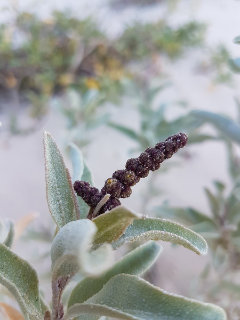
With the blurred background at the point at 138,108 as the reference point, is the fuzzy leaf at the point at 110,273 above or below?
below

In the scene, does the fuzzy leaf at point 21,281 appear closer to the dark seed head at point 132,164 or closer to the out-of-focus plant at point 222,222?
the dark seed head at point 132,164

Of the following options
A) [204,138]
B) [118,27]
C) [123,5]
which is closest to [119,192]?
[204,138]

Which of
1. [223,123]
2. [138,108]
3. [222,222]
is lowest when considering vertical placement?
[222,222]

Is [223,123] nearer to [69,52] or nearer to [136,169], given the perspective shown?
[136,169]

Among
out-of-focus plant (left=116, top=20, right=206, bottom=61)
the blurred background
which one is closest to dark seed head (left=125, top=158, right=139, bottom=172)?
the blurred background

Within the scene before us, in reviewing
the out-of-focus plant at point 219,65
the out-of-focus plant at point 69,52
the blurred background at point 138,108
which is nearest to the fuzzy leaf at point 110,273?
the blurred background at point 138,108

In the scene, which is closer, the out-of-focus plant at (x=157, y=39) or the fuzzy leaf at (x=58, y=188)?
the fuzzy leaf at (x=58, y=188)

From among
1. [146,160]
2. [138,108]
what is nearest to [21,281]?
[146,160]

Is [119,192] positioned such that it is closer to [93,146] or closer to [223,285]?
[223,285]
